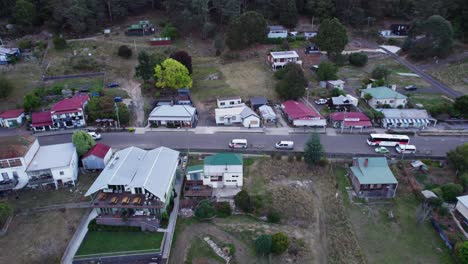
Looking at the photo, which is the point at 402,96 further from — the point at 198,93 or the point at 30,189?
the point at 30,189

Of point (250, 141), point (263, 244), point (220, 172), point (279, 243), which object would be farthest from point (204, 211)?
point (250, 141)

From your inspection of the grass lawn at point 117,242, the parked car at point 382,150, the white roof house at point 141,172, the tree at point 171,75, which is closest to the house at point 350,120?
the parked car at point 382,150

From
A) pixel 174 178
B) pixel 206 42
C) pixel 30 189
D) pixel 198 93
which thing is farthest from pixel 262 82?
pixel 30 189

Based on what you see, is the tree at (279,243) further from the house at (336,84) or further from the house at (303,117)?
the house at (336,84)

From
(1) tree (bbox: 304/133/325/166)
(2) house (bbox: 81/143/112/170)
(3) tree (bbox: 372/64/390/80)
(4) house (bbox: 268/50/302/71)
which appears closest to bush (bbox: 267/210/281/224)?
(1) tree (bbox: 304/133/325/166)

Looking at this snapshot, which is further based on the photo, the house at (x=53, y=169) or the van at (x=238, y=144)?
the van at (x=238, y=144)

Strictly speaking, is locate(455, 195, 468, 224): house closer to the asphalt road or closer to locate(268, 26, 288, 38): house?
the asphalt road

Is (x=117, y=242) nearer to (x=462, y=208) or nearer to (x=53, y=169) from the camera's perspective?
(x=53, y=169)

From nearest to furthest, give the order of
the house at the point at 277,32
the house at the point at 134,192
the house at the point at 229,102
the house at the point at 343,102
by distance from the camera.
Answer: the house at the point at 134,192 < the house at the point at 229,102 < the house at the point at 343,102 < the house at the point at 277,32
